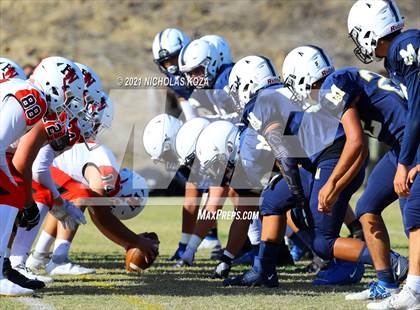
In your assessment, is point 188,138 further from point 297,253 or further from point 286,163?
point 286,163

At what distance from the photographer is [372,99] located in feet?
19.3

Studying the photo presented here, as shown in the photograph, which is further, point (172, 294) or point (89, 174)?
point (89, 174)

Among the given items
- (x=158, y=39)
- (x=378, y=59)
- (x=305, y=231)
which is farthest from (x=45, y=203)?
(x=158, y=39)

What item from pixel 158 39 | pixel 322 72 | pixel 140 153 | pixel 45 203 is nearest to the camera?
pixel 322 72

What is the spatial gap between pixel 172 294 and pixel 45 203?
58.5 inches

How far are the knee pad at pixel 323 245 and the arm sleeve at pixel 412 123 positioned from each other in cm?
128

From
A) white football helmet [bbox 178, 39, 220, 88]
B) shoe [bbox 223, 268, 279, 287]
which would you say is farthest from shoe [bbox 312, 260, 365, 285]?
white football helmet [bbox 178, 39, 220, 88]

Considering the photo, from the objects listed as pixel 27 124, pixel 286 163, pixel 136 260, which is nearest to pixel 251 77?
pixel 286 163

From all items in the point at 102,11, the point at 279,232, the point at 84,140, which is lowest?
the point at 102,11

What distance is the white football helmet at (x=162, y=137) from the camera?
349 inches

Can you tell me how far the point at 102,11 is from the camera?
81.5ft

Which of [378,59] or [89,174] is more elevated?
[378,59]

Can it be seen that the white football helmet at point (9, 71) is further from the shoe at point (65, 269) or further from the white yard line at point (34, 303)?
the white yard line at point (34, 303)

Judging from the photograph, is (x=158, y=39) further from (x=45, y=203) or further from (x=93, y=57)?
(x=93, y=57)
